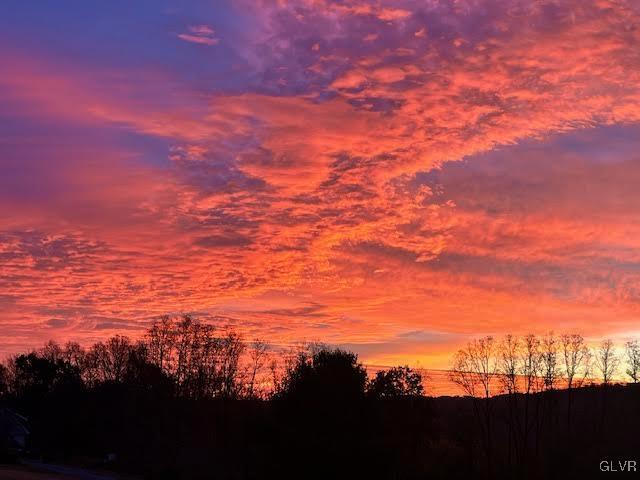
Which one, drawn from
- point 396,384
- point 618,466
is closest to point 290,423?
point 396,384

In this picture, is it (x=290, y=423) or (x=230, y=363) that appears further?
(x=230, y=363)

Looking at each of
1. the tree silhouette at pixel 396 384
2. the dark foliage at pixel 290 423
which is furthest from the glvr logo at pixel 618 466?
the tree silhouette at pixel 396 384

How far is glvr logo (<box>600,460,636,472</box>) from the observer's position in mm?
60250

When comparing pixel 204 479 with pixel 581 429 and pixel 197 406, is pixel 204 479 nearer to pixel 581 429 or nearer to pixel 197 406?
pixel 197 406

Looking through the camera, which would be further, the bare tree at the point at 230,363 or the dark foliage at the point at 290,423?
the bare tree at the point at 230,363

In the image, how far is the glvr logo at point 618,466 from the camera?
60.2 m

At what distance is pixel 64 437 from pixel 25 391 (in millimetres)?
29512

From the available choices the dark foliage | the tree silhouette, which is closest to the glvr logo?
the dark foliage

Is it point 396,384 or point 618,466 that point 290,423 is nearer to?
point 396,384

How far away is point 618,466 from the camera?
6225 centimetres

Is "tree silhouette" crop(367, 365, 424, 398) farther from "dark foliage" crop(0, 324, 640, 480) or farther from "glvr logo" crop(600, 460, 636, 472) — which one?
"glvr logo" crop(600, 460, 636, 472)

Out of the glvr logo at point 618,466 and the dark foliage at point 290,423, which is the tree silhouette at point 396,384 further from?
the glvr logo at point 618,466

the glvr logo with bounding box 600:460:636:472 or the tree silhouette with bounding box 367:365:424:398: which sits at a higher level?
the tree silhouette with bounding box 367:365:424:398

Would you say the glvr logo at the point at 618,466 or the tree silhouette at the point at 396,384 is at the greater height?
the tree silhouette at the point at 396,384
